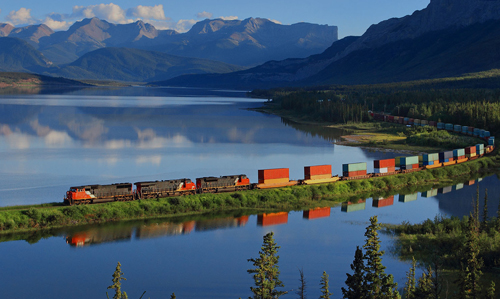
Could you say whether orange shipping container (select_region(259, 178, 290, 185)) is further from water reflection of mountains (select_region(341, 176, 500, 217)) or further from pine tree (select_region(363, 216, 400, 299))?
pine tree (select_region(363, 216, 400, 299))

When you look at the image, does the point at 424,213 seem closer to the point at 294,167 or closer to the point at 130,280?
the point at 294,167

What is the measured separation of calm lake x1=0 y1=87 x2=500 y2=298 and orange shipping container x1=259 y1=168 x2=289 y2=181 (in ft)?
20.0

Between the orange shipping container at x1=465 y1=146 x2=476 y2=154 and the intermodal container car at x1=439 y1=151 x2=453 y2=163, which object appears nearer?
the intermodal container car at x1=439 y1=151 x2=453 y2=163

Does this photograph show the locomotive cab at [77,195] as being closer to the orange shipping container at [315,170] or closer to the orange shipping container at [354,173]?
the orange shipping container at [315,170]

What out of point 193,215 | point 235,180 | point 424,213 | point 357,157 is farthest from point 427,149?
point 193,215

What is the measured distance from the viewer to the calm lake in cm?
4147

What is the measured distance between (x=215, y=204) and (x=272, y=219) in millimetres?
6184

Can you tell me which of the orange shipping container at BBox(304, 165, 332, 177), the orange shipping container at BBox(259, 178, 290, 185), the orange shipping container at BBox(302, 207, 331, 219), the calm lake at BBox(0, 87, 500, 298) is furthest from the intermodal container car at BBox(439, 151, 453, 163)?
the orange shipping container at BBox(259, 178, 290, 185)

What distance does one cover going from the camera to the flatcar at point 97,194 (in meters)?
54.3

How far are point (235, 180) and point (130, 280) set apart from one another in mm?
24257

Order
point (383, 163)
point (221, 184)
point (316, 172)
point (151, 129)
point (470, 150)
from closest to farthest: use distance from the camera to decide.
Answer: point (221, 184)
point (316, 172)
point (383, 163)
point (470, 150)
point (151, 129)

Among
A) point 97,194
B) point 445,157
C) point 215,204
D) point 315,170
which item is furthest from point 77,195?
point 445,157

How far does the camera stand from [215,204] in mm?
59938

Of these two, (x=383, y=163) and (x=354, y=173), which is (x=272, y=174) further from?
(x=383, y=163)
